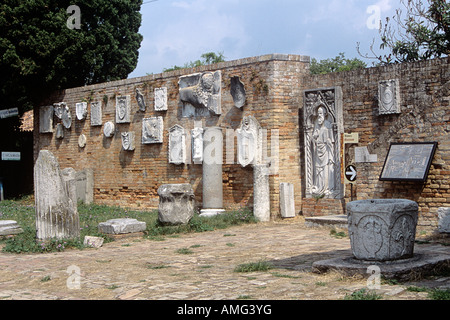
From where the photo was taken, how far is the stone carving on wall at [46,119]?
62.9 ft

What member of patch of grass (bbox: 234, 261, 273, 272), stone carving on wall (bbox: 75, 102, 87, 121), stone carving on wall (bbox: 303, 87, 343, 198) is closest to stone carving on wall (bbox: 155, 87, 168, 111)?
stone carving on wall (bbox: 75, 102, 87, 121)

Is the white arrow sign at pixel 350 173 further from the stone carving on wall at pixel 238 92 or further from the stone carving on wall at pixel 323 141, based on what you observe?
the stone carving on wall at pixel 238 92

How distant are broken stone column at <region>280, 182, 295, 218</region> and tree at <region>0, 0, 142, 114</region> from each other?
29.5 ft

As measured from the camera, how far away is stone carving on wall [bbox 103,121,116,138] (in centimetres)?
1716

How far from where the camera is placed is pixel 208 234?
11.2 meters

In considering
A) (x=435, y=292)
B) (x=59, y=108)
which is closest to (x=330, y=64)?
(x=59, y=108)

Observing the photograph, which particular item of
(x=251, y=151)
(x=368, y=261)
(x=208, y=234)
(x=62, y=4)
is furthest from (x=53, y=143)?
(x=368, y=261)

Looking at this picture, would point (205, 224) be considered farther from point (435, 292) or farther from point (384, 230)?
point (435, 292)

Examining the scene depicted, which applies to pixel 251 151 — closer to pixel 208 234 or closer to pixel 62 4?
pixel 208 234

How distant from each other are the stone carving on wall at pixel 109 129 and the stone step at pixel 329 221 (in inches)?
299

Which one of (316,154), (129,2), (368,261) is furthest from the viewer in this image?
(129,2)

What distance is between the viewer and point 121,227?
35.3 feet

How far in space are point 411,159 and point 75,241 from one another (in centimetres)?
598

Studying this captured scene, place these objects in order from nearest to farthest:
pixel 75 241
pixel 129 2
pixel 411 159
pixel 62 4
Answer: pixel 75 241 < pixel 411 159 < pixel 62 4 < pixel 129 2
